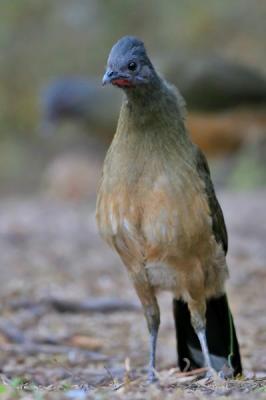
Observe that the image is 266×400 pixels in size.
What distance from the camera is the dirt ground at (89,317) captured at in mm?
3494

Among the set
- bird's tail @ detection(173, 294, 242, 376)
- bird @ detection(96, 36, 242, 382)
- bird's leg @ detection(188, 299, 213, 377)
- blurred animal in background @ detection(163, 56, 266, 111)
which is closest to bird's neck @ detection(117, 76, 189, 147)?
bird @ detection(96, 36, 242, 382)

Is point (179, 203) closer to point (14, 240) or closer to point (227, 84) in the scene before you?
point (14, 240)

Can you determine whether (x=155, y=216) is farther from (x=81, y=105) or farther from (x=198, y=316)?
(x=81, y=105)

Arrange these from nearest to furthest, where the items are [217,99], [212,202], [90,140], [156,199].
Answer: [156,199], [212,202], [217,99], [90,140]

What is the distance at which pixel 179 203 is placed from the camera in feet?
13.6

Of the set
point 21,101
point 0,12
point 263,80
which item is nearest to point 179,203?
point 263,80

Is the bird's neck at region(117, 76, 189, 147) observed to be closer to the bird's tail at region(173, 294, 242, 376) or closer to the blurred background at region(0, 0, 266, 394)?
the bird's tail at region(173, 294, 242, 376)

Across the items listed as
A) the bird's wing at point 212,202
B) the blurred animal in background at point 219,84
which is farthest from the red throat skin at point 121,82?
the blurred animal in background at point 219,84

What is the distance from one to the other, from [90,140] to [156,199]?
373 inches

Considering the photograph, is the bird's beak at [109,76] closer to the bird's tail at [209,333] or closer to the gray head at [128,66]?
the gray head at [128,66]

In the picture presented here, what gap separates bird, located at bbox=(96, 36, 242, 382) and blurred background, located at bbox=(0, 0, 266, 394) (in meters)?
0.78

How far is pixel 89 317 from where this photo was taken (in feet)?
20.7

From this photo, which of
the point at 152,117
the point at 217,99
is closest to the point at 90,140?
the point at 217,99

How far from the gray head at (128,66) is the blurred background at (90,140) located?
162 centimetres
